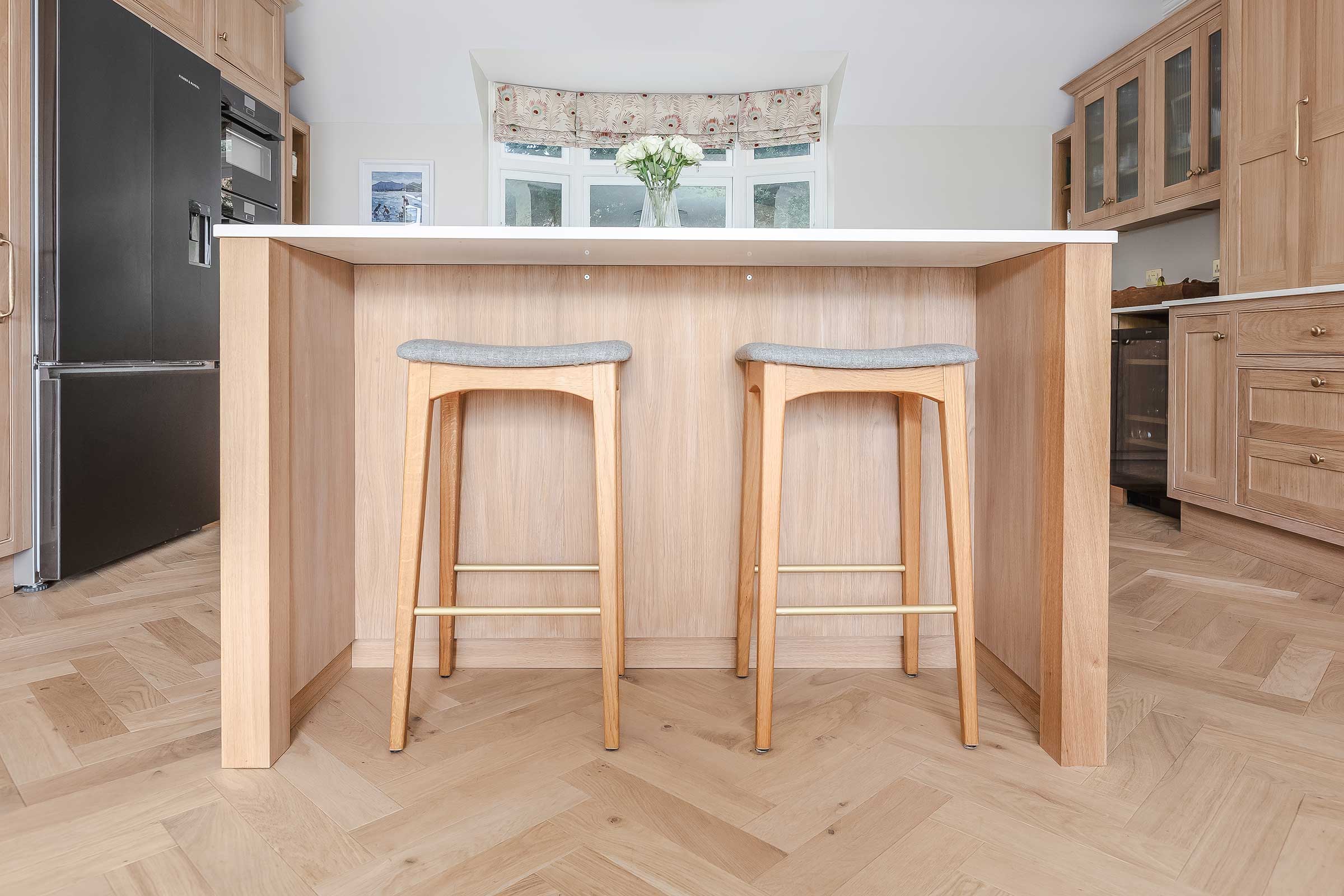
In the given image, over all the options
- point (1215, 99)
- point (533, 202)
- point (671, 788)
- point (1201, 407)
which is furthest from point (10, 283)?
point (1215, 99)

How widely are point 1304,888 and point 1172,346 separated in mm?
2742

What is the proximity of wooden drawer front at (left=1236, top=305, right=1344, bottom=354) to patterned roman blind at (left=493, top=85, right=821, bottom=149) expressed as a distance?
3.30m

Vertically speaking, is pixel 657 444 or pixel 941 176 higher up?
pixel 941 176

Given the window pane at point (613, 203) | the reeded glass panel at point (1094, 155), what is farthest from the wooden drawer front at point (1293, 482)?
the window pane at point (613, 203)

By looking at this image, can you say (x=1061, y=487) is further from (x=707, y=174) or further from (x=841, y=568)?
(x=707, y=174)

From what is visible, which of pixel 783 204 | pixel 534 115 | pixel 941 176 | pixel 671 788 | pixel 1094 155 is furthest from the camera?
pixel 783 204

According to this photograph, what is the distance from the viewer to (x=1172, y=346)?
10.4 ft

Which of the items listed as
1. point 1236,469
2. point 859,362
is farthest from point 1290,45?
point 859,362

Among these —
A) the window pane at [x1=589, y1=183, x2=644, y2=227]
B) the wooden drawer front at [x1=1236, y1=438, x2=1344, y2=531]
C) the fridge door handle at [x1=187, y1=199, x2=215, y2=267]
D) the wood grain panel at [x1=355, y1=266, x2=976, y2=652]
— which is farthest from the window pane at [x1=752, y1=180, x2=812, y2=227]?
the wood grain panel at [x1=355, y1=266, x2=976, y2=652]

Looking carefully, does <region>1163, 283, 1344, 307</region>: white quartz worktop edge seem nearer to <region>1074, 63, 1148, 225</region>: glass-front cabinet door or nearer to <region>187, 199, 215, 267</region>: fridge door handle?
<region>1074, 63, 1148, 225</region>: glass-front cabinet door

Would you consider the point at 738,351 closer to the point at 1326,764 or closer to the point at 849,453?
the point at 849,453

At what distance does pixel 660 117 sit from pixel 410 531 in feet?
15.9

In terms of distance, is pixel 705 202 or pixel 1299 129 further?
pixel 705 202

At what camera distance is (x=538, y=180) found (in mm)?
5492
